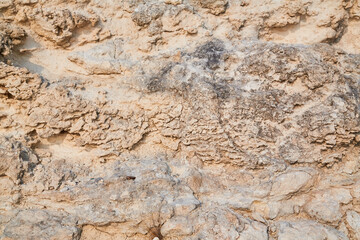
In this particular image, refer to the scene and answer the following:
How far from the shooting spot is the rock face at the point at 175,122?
10.1 ft

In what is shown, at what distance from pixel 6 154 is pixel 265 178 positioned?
2781mm

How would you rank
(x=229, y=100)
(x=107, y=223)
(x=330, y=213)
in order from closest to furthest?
(x=107, y=223) → (x=330, y=213) → (x=229, y=100)

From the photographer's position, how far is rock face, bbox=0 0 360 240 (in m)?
3.08

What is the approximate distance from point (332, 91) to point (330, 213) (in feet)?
4.54

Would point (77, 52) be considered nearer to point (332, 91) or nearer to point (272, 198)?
point (272, 198)

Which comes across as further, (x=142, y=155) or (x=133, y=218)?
(x=142, y=155)

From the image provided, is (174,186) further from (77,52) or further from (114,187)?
(77,52)

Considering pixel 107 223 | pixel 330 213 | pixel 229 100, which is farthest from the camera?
pixel 229 100

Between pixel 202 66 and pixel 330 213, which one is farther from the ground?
pixel 202 66

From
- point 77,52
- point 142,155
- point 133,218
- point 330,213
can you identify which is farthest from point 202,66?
point 330,213

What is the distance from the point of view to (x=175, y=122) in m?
3.50

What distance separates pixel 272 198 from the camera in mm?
3299

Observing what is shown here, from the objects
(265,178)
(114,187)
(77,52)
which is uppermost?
(77,52)

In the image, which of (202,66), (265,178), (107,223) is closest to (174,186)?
(107,223)
